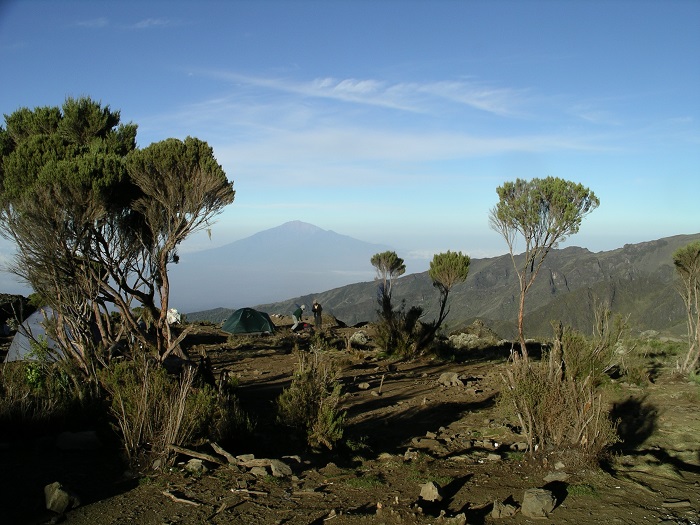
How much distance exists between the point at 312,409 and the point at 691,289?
1061cm

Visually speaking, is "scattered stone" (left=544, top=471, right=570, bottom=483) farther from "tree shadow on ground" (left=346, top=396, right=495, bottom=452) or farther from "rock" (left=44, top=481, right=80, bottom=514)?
"rock" (left=44, top=481, right=80, bottom=514)

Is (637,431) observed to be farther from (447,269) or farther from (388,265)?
(388,265)

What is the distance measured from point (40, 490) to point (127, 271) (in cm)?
739

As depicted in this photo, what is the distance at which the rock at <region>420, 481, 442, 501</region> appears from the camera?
16.8ft

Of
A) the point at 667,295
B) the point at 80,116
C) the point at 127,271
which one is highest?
the point at 80,116

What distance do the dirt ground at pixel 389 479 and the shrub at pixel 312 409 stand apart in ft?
0.63

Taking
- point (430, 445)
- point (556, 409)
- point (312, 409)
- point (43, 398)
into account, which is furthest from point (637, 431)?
point (43, 398)

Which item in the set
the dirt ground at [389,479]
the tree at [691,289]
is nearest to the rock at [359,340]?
the dirt ground at [389,479]

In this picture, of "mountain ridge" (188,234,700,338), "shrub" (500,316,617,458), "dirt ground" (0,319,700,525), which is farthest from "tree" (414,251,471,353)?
"mountain ridge" (188,234,700,338)

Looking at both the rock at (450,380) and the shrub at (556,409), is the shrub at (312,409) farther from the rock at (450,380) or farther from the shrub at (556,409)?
the rock at (450,380)

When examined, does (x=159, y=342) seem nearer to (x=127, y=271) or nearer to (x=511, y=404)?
(x=127, y=271)

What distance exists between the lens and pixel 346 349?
58.3 ft

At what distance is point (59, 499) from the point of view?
4.75 metres

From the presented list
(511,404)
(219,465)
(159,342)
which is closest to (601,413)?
(511,404)
